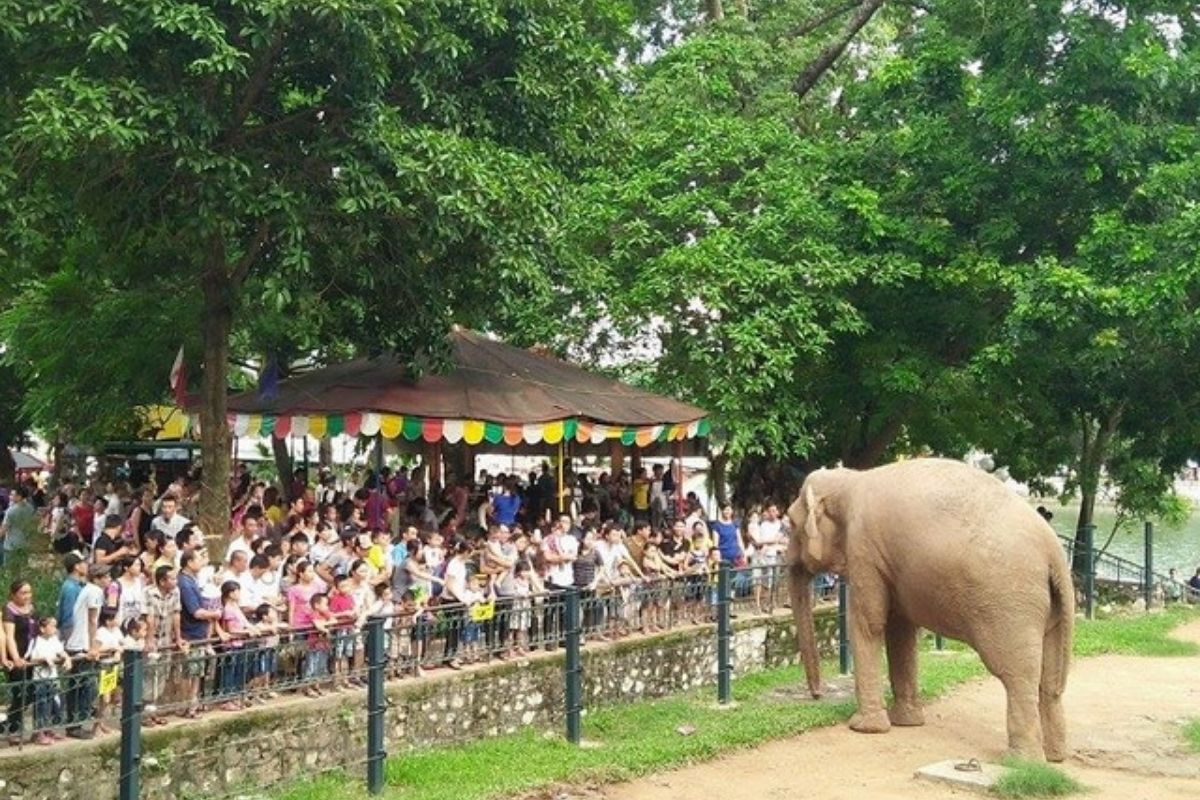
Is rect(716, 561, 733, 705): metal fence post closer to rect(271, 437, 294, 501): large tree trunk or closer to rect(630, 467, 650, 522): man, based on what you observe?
rect(630, 467, 650, 522): man

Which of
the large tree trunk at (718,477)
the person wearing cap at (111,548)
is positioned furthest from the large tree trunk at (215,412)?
the large tree trunk at (718,477)

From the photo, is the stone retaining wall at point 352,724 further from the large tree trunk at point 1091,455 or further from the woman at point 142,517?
the large tree trunk at point 1091,455

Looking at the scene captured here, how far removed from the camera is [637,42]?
25.6 meters

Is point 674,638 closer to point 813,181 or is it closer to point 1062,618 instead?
point 1062,618

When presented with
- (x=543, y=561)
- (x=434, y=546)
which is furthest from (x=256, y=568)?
(x=543, y=561)

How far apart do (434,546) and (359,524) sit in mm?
2338

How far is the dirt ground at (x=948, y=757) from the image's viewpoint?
10.9 m

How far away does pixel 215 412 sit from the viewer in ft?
52.0

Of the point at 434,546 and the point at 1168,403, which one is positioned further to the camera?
the point at 1168,403

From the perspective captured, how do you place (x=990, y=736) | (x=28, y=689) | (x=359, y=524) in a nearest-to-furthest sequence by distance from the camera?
(x=28, y=689) < (x=990, y=736) < (x=359, y=524)

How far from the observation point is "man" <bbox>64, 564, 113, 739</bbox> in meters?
9.26

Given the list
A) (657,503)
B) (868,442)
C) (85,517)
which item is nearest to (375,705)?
(85,517)

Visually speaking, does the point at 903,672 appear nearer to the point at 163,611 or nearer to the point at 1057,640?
the point at 1057,640

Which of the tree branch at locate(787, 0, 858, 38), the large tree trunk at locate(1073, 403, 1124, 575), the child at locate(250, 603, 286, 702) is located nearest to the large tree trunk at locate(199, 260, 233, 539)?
the child at locate(250, 603, 286, 702)
